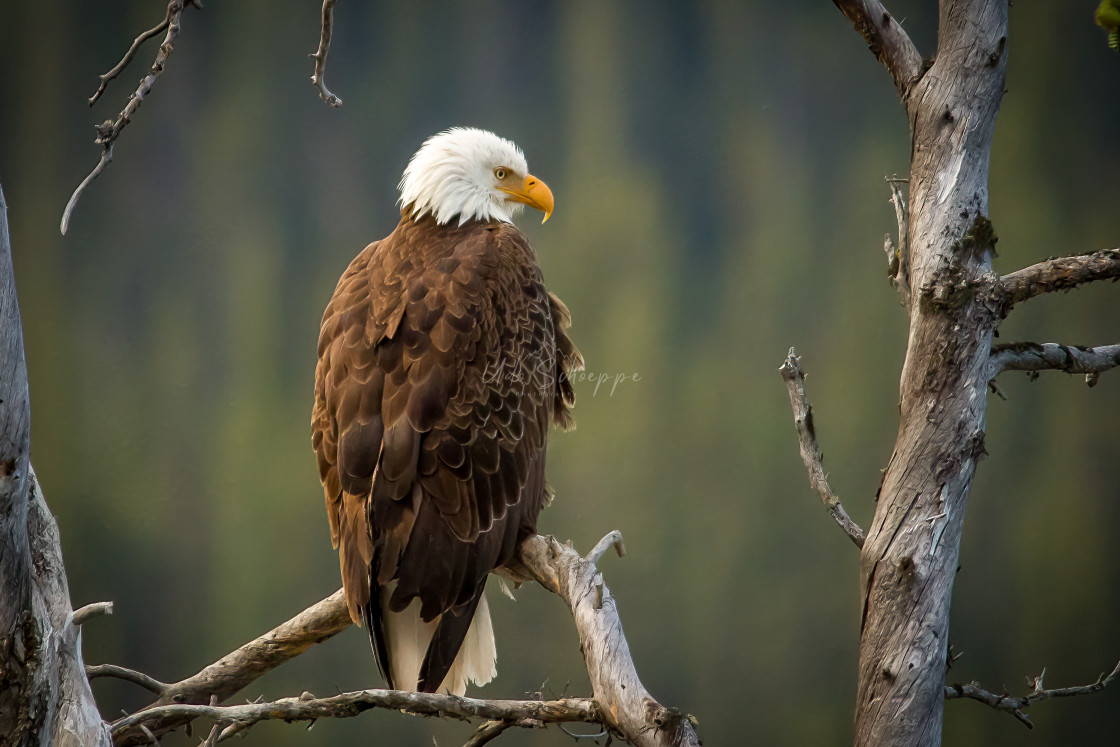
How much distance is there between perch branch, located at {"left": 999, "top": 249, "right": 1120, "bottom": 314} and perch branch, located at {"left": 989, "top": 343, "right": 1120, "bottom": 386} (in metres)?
0.10

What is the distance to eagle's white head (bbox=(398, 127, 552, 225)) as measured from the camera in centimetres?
267

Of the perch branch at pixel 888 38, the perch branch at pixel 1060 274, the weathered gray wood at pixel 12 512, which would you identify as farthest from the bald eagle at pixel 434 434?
the perch branch at pixel 1060 274

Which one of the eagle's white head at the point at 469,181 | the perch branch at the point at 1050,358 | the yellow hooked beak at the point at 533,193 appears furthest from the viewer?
the yellow hooked beak at the point at 533,193

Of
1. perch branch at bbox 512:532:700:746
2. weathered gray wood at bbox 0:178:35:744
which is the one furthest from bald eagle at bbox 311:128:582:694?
weathered gray wood at bbox 0:178:35:744

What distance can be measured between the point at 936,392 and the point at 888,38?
0.68m

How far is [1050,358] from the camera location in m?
1.87

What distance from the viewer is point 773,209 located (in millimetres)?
3625

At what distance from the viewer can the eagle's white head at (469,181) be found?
2.67 m

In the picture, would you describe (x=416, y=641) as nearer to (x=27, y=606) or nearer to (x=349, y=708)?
(x=349, y=708)

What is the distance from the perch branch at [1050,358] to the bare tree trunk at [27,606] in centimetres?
159

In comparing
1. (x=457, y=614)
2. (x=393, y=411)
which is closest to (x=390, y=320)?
(x=393, y=411)

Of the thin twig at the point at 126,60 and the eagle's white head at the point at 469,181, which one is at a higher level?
the eagle's white head at the point at 469,181

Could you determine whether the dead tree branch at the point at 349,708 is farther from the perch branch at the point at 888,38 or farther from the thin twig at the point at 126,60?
the perch branch at the point at 888,38

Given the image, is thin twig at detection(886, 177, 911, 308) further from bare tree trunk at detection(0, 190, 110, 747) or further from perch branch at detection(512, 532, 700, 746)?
bare tree trunk at detection(0, 190, 110, 747)
